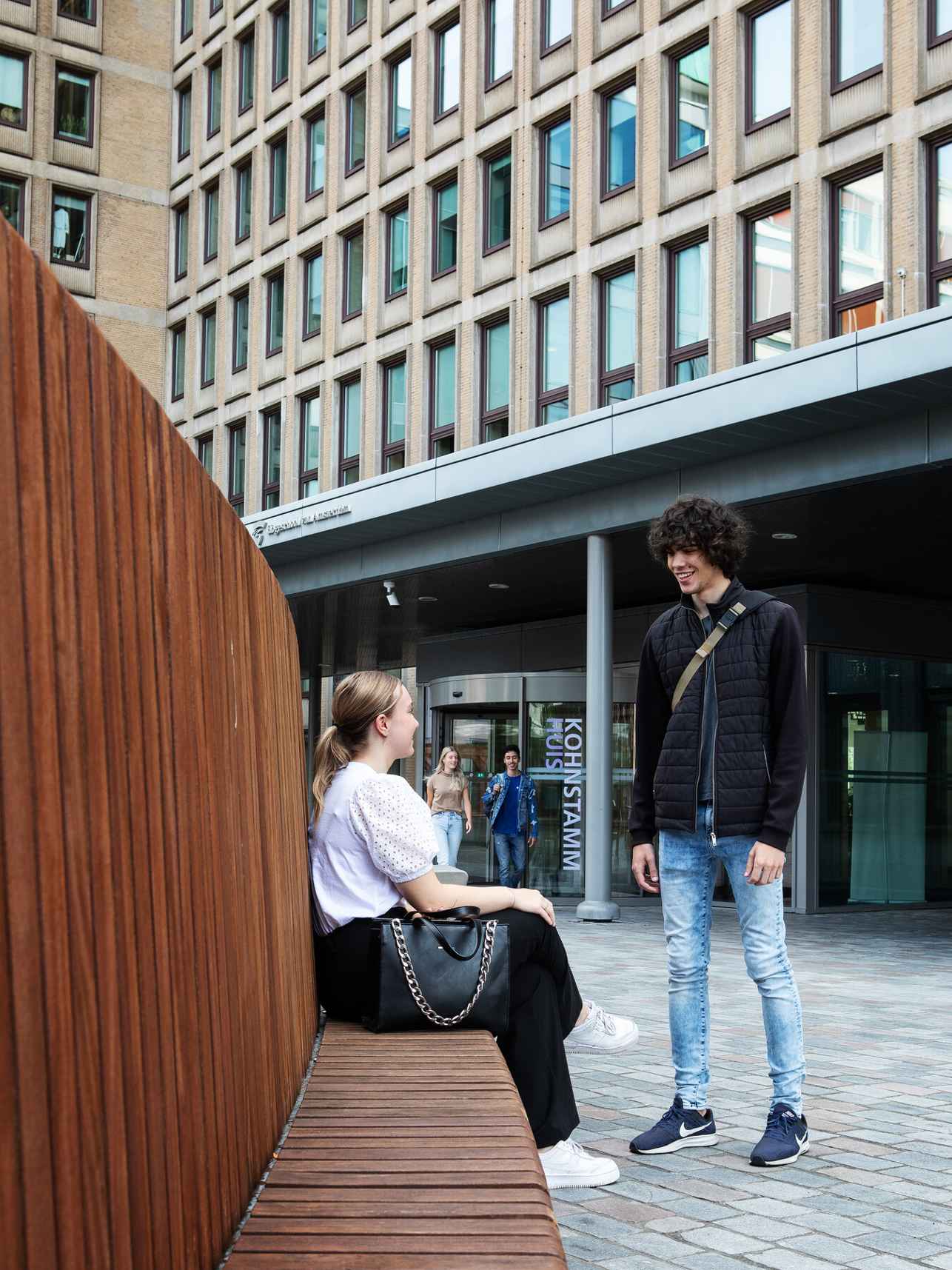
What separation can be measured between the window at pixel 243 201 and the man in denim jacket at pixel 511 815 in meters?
19.3

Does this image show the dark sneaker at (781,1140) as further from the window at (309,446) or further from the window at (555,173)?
the window at (309,446)

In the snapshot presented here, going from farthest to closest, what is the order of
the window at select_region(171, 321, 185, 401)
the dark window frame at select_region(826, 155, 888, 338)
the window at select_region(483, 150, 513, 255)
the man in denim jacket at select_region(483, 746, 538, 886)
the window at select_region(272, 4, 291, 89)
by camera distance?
the window at select_region(171, 321, 185, 401), the window at select_region(272, 4, 291, 89), the window at select_region(483, 150, 513, 255), the dark window frame at select_region(826, 155, 888, 338), the man in denim jacket at select_region(483, 746, 538, 886)

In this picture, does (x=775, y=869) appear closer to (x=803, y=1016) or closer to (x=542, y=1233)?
(x=542, y=1233)

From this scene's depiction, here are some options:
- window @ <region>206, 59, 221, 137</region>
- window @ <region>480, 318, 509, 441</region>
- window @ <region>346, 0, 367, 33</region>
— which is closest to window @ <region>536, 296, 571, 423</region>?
window @ <region>480, 318, 509, 441</region>

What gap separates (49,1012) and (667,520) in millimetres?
3755

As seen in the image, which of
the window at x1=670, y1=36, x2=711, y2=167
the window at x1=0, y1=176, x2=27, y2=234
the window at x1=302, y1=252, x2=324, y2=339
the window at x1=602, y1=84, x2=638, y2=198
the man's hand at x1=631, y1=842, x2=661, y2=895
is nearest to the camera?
the man's hand at x1=631, y1=842, x2=661, y2=895

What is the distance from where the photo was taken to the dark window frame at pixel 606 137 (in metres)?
22.3

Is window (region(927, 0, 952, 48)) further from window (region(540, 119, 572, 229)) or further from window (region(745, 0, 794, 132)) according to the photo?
window (region(540, 119, 572, 229))

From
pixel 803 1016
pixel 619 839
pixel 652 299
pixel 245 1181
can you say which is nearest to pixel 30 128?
pixel 652 299

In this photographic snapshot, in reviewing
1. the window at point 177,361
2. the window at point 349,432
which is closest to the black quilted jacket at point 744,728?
the window at point 349,432

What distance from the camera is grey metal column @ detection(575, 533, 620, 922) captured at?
48.8ft

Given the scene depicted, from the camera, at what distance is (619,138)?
22.6 metres

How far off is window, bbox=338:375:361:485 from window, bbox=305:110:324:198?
14.4ft

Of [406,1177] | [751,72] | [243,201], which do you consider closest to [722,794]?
[406,1177]
